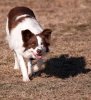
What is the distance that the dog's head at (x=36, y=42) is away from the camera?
895 centimetres

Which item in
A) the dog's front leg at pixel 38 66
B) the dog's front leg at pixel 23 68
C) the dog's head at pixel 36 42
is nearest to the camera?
the dog's head at pixel 36 42

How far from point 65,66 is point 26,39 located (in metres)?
2.15

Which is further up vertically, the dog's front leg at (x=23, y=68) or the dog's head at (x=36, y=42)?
the dog's head at (x=36, y=42)

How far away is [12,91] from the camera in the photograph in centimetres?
868

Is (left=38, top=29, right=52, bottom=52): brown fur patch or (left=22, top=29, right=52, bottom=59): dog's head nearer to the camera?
(left=22, top=29, right=52, bottom=59): dog's head

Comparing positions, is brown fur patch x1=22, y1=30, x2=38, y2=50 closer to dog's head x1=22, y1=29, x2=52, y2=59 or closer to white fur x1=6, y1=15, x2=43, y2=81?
dog's head x1=22, y1=29, x2=52, y2=59

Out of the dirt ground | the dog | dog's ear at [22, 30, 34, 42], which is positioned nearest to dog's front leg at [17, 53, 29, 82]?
the dog

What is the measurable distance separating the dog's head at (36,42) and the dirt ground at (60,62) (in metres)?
0.39

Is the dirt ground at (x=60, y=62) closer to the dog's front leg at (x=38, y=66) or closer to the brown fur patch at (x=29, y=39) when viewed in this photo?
the dog's front leg at (x=38, y=66)

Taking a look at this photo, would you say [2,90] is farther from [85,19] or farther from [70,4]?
[70,4]

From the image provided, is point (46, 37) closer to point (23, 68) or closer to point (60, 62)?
point (23, 68)

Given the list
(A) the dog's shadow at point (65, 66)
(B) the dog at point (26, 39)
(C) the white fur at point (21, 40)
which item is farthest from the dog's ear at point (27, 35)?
(A) the dog's shadow at point (65, 66)

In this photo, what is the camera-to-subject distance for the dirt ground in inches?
337

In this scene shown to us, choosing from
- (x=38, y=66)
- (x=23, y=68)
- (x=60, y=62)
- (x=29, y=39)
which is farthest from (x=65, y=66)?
(x=29, y=39)
